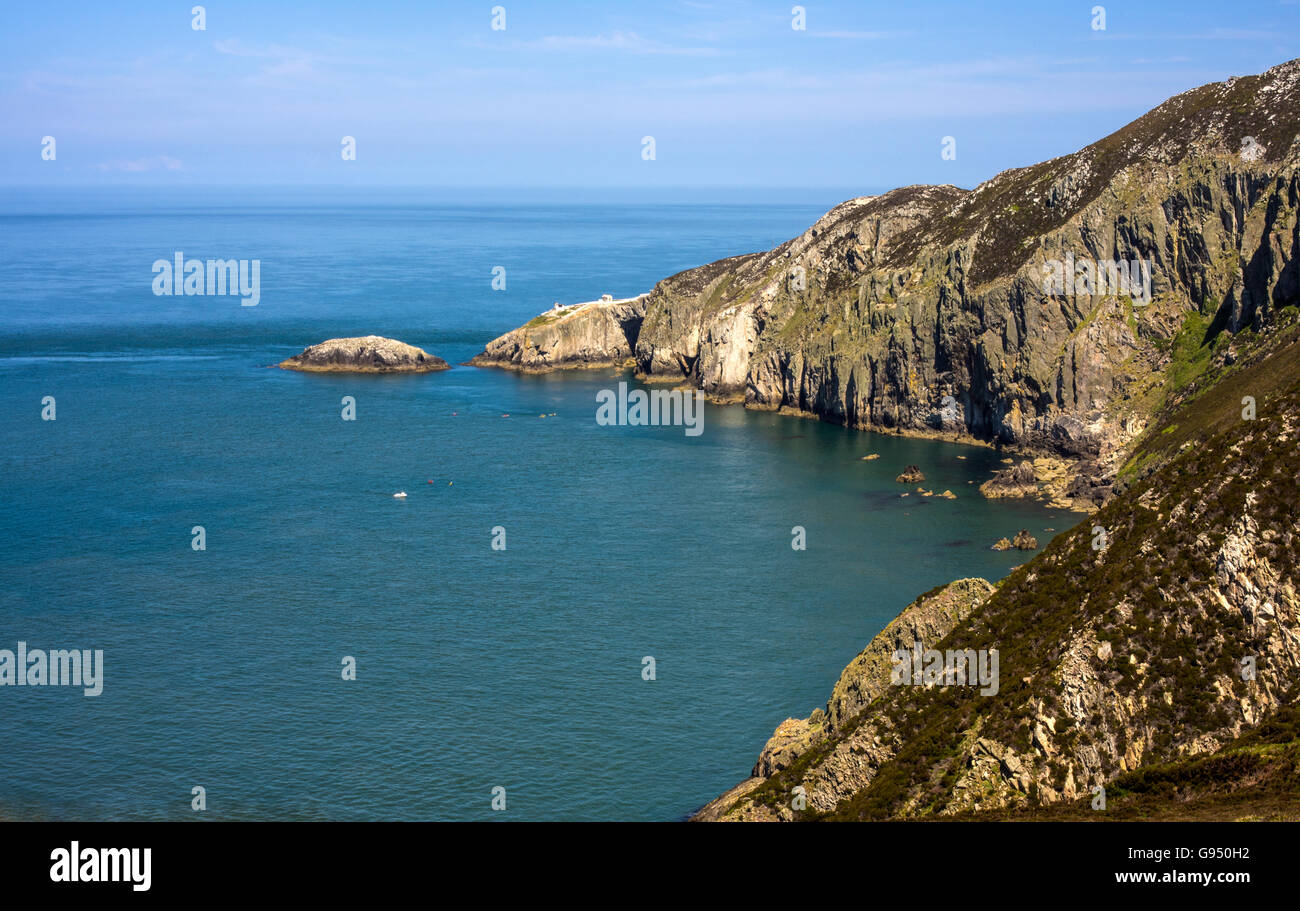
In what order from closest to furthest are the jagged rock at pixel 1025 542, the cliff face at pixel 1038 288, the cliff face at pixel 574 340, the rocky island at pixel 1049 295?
the jagged rock at pixel 1025 542 → the rocky island at pixel 1049 295 → the cliff face at pixel 1038 288 → the cliff face at pixel 574 340

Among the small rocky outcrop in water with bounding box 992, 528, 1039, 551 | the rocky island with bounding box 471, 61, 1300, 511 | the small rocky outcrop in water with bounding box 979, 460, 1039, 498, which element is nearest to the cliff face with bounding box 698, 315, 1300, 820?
the small rocky outcrop in water with bounding box 992, 528, 1039, 551

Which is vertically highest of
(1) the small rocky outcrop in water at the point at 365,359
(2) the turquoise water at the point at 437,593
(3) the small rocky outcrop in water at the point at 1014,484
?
(1) the small rocky outcrop in water at the point at 365,359

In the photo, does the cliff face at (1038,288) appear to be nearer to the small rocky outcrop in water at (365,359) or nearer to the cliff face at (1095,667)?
the small rocky outcrop in water at (365,359)

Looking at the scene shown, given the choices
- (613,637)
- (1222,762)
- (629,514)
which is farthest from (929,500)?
(1222,762)

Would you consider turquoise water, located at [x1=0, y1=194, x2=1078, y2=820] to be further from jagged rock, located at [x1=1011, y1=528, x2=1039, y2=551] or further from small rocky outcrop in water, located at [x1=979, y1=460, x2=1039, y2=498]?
jagged rock, located at [x1=1011, y1=528, x2=1039, y2=551]

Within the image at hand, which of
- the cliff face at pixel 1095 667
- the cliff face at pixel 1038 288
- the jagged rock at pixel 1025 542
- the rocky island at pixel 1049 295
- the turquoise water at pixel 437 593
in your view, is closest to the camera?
the cliff face at pixel 1095 667

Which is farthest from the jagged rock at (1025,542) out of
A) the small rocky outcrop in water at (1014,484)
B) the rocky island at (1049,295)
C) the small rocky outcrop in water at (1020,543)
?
the small rocky outcrop in water at (1014,484)
